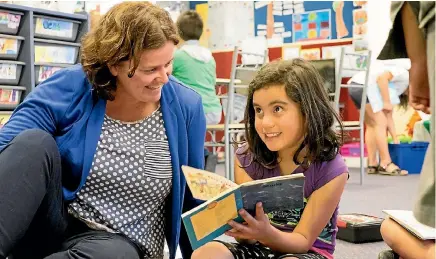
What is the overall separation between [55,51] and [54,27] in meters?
0.12

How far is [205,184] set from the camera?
1.09 metres

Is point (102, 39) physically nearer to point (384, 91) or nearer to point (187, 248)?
point (187, 248)

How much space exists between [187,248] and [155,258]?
0.36 feet

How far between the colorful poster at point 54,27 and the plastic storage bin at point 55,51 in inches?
1.9

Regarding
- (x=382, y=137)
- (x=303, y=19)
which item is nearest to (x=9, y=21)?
(x=382, y=137)

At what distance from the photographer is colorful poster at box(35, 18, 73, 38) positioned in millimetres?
2762

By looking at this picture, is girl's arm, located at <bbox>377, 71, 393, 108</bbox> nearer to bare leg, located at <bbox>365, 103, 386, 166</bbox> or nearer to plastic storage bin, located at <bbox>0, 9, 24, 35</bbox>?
bare leg, located at <bbox>365, 103, 386, 166</bbox>

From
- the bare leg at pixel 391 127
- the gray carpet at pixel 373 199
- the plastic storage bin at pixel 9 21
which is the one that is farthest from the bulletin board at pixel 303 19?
the plastic storage bin at pixel 9 21

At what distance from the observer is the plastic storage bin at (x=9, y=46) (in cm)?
263

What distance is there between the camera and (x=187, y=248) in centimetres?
139

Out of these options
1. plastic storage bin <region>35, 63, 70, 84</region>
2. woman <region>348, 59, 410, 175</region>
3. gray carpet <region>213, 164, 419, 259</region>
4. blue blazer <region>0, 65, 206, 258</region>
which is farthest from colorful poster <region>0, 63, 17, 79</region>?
woman <region>348, 59, 410, 175</region>

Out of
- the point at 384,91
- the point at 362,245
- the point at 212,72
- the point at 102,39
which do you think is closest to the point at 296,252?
the point at 102,39

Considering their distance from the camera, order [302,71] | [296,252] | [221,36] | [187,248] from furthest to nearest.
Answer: [221,36] < [187,248] < [302,71] < [296,252]

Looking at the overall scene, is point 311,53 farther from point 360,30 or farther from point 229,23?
point 229,23
